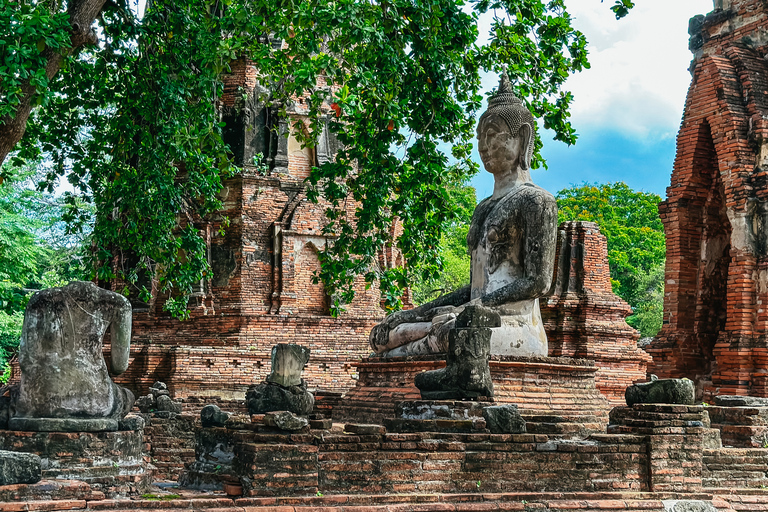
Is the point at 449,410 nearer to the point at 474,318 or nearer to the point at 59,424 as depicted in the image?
the point at 474,318

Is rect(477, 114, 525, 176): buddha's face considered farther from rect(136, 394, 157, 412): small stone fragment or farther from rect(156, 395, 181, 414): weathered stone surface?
rect(136, 394, 157, 412): small stone fragment

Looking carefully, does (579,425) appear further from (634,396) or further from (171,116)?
(171,116)

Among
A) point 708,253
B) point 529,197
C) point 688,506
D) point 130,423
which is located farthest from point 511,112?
point 708,253

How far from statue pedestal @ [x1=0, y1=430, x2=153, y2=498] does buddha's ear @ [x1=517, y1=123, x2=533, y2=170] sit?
4.07 m

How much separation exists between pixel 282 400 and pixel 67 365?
1.42 m

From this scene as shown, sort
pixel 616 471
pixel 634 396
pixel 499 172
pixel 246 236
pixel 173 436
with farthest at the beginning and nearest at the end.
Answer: pixel 246 236
pixel 173 436
pixel 499 172
pixel 634 396
pixel 616 471

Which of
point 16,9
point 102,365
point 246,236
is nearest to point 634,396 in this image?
point 102,365

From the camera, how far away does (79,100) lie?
11.2m

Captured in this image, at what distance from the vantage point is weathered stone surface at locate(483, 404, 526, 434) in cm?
617

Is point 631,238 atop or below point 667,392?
atop

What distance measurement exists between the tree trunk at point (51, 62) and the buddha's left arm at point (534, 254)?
425 cm

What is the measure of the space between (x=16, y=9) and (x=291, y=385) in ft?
13.4

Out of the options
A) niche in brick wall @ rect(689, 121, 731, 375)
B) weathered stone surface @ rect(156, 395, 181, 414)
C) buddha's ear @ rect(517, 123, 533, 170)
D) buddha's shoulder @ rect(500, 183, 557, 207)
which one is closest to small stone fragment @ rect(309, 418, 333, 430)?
buddha's shoulder @ rect(500, 183, 557, 207)

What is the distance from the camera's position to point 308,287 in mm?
17875
